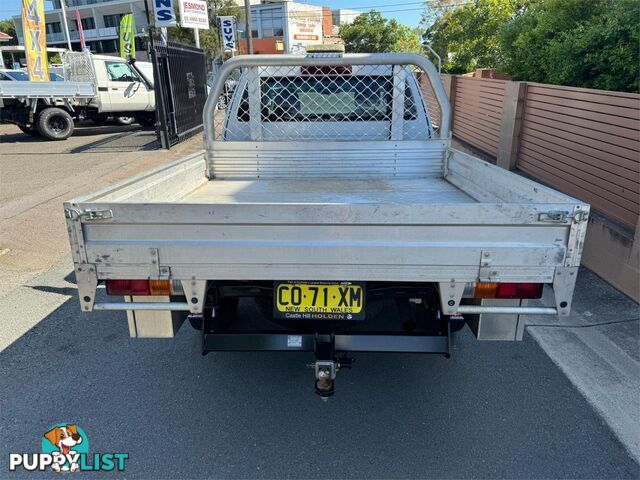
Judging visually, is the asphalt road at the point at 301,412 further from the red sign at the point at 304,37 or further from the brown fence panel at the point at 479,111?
the red sign at the point at 304,37

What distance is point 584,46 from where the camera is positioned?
Answer: 246 inches

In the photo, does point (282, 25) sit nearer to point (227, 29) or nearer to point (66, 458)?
point (227, 29)

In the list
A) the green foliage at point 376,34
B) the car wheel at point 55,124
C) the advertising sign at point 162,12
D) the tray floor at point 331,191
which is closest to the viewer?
the tray floor at point 331,191

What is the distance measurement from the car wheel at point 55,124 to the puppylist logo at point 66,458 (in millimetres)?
12922

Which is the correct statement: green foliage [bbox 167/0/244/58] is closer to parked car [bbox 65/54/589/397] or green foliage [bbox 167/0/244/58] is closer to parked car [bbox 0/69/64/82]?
parked car [bbox 0/69/64/82]

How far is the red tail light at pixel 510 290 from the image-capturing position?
2250mm

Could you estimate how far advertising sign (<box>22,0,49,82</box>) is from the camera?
42.5 feet

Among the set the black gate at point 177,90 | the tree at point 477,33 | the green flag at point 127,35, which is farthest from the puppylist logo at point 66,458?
the green flag at point 127,35

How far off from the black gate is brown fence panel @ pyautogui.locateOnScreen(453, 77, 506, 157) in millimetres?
6691

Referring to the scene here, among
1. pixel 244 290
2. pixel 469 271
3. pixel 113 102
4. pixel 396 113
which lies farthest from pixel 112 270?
pixel 113 102

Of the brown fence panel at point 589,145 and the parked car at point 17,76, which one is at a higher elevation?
the parked car at point 17,76

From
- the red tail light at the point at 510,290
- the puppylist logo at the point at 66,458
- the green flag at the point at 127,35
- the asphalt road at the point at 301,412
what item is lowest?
the asphalt road at the point at 301,412

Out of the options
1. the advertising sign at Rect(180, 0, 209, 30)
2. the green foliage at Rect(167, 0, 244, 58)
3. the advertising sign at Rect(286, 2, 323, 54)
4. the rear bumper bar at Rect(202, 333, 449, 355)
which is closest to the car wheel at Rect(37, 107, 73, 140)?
the advertising sign at Rect(180, 0, 209, 30)

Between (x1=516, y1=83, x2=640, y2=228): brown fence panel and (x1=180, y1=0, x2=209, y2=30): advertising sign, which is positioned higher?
(x1=180, y1=0, x2=209, y2=30): advertising sign
